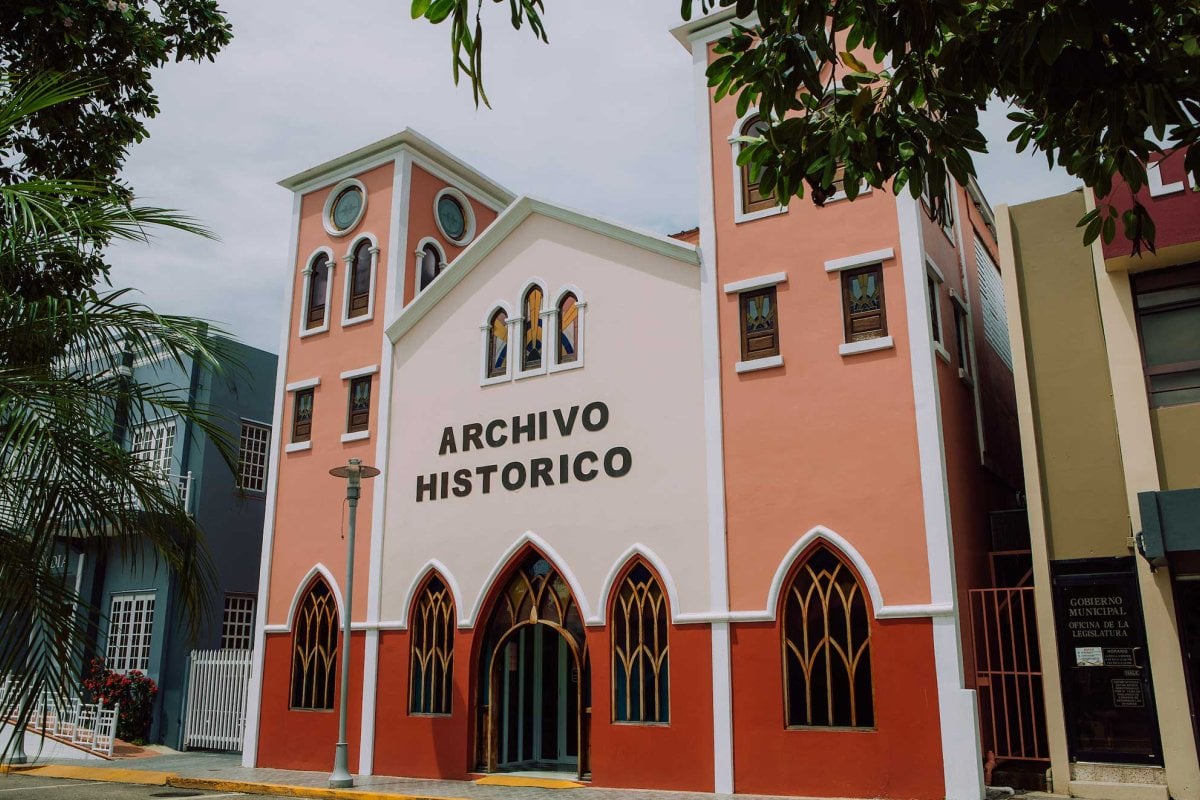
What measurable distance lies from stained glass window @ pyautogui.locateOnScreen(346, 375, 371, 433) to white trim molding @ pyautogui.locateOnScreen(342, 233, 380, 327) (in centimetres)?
112

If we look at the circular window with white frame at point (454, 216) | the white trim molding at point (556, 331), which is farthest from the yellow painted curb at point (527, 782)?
the circular window with white frame at point (454, 216)

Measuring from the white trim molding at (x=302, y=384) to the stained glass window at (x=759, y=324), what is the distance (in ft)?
27.8

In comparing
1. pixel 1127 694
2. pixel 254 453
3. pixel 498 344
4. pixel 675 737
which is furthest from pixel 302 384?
pixel 1127 694

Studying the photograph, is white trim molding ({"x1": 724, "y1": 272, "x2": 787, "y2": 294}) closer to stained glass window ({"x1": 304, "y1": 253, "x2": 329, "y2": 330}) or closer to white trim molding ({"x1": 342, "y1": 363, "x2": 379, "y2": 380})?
white trim molding ({"x1": 342, "y1": 363, "x2": 379, "y2": 380})

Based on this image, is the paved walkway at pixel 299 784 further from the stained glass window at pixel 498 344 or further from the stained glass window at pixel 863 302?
the stained glass window at pixel 498 344

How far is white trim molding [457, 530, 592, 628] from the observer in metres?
14.9

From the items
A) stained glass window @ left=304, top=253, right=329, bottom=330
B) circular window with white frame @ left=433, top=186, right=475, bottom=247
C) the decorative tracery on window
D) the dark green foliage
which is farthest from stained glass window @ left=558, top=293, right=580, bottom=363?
the dark green foliage

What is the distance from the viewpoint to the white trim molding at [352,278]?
60.6ft

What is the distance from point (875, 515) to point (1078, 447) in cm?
252

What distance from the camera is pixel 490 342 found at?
55.2ft

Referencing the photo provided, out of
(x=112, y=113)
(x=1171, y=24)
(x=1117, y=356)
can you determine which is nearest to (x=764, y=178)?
(x=1171, y=24)

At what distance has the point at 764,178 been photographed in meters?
6.34

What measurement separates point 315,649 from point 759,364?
357 inches

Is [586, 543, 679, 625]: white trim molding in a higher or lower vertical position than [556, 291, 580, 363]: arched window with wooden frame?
lower
